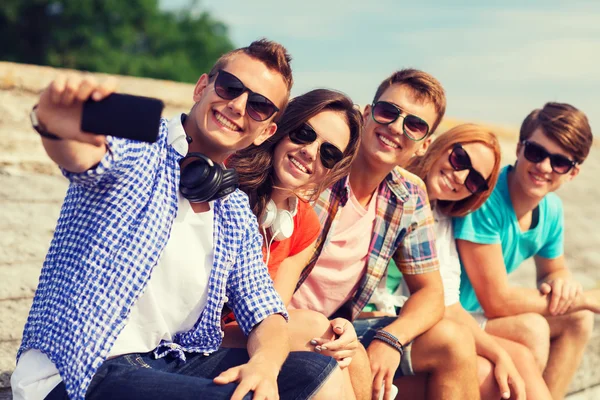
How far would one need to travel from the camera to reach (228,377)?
2.05m

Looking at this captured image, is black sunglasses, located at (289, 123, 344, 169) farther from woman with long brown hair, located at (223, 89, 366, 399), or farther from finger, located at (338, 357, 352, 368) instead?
finger, located at (338, 357, 352, 368)

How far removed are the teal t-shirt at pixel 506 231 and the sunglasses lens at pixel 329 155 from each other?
1.03 meters

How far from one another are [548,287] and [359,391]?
152 cm

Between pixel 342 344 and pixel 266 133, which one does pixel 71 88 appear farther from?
pixel 342 344

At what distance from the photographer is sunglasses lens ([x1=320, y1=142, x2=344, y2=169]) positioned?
9.11 ft

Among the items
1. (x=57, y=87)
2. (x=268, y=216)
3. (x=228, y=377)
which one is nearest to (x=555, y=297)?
(x=268, y=216)

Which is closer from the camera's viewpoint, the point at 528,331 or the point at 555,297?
the point at 528,331

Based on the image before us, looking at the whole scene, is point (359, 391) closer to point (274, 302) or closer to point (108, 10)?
point (274, 302)

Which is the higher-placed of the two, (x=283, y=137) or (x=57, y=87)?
(x=57, y=87)

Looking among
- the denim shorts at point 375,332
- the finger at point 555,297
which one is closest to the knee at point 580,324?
the finger at point 555,297

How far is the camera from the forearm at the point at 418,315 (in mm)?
2959

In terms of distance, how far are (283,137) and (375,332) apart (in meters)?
0.92

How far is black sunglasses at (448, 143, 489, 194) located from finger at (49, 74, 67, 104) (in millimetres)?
2235

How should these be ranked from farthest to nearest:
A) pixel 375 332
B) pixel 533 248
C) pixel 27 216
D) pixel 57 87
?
pixel 27 216
pixel 533 248
pixel 375 332
pixel 57 87
